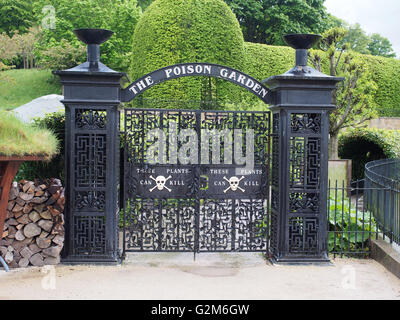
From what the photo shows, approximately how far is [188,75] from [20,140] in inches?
93.9

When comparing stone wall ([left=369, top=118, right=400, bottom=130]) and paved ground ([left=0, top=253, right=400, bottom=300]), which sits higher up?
stone wall ([left=369, top=118, right=400, bottom=130])

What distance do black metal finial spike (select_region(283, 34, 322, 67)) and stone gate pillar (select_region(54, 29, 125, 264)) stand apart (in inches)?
94.4

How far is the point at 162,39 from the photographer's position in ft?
46.9

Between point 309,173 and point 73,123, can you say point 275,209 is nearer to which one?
point 309,173

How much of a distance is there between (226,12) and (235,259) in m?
10.3

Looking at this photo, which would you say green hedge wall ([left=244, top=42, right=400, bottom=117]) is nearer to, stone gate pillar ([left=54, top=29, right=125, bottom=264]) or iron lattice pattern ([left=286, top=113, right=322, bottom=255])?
iron lattice pattern ([left=286, top=113, right=322, bottom=255])

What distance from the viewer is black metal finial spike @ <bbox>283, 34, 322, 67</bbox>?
6.23m

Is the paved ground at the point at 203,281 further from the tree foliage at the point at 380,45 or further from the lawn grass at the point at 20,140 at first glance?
the tree foliage at the point at 380,45

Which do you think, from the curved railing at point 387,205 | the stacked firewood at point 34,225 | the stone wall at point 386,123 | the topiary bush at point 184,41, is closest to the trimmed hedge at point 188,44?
the topiary bush at point 184,41

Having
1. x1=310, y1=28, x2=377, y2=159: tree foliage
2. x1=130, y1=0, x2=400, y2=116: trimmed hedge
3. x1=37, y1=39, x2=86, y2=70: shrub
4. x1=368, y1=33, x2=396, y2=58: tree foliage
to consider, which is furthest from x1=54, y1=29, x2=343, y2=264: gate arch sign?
x1=368, y1=33, x2=396, y2=58: tree foliage

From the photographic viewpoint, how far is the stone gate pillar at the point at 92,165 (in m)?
6.03

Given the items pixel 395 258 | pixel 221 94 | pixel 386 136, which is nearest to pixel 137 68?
pixel 221 94

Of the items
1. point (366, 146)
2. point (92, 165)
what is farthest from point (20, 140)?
point (366, 146)

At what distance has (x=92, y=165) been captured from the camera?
6121 mm
